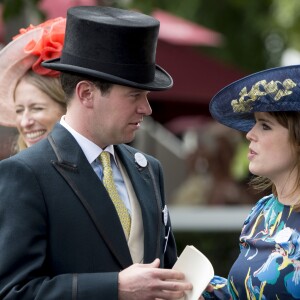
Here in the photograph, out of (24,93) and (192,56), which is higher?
(24,93)

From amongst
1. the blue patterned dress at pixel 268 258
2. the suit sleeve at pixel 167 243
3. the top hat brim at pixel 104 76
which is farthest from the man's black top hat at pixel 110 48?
the blue patterned dress at pixel 268 258

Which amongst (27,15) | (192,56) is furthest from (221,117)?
(192,56)

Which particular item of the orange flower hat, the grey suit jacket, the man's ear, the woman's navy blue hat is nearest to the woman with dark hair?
the woman's navy blue hat

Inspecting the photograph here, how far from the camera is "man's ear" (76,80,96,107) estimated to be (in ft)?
17.7

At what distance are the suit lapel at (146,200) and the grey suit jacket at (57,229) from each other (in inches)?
0.5

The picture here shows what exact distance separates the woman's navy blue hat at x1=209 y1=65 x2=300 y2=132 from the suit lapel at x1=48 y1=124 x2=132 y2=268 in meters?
0.63

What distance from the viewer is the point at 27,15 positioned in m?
9.84

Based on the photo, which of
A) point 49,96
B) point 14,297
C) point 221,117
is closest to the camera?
point 14,297

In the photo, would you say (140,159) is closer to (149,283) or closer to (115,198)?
(115,198)

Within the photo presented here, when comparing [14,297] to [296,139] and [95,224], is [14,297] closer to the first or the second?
[95,224]

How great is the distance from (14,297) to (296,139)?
Answer: 1239 mm

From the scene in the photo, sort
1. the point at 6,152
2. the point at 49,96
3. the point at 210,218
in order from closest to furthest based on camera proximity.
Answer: the point at 49,96 → the point at 6,152 → the point at 210,218

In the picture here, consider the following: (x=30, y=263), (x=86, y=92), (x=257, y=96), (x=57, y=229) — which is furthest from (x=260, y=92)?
(x=30, y=263)

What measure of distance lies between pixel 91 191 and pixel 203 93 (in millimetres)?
7152
